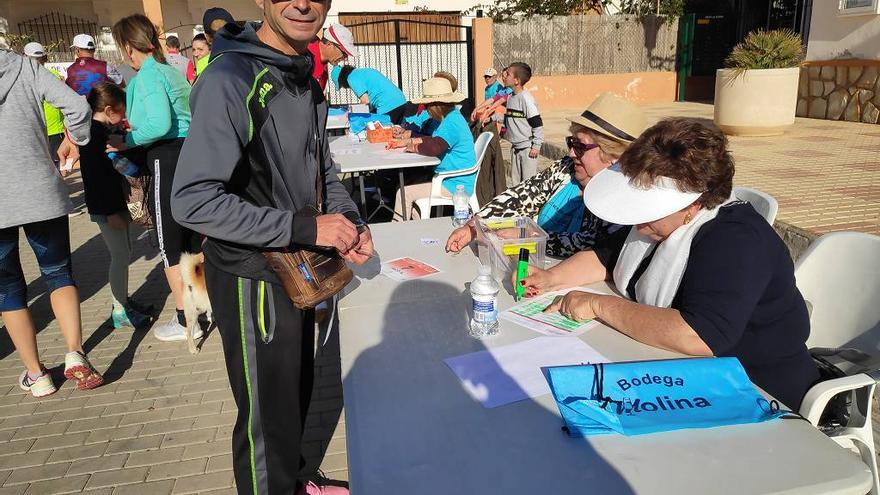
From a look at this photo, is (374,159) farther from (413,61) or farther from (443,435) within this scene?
(413,61)

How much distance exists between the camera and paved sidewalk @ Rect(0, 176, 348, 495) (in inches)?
103

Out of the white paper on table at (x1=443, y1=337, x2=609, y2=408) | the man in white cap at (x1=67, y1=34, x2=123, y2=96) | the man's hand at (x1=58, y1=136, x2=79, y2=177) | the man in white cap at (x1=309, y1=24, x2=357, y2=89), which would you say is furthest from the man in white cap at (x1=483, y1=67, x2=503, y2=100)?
the white paper on table at (x1=443, y1=337, x2=609, y2=408)

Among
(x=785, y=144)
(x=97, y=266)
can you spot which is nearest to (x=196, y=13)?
(x=97, y=266)

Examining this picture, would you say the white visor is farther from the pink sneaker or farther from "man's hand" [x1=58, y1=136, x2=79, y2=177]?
"man's hand" [x1=58, y1=136, x2=79, y2=177]

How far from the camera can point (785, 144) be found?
848 centimetres

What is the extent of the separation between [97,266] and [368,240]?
A: 15.1 feet

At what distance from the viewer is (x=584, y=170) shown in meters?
2.70

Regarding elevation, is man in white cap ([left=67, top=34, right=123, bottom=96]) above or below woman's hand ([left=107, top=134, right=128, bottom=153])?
above

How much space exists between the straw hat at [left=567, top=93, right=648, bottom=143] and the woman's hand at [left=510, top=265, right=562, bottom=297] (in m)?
0.71

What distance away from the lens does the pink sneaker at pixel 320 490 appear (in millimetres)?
2203

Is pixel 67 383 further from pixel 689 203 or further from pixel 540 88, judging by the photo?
pixel 540 88

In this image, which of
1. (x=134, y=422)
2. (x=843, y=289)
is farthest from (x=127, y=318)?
(x=843, y=289)

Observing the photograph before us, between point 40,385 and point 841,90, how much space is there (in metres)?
11.9

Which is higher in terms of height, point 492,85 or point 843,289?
point 492,85
